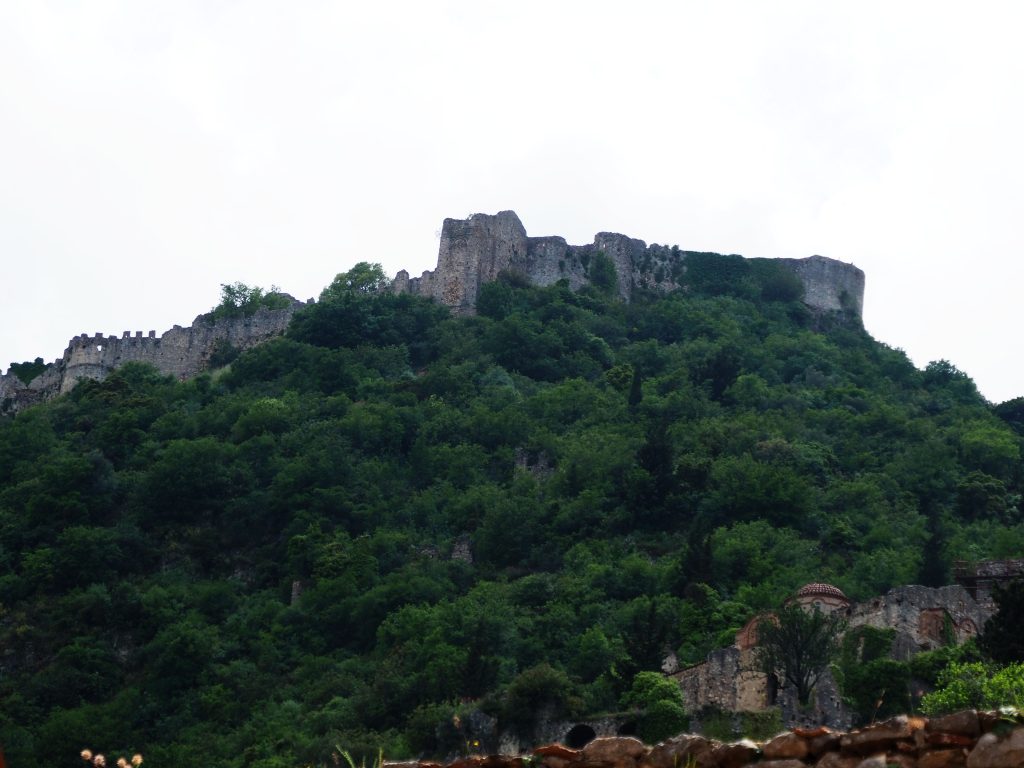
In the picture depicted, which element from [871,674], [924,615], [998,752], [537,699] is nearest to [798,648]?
[871,674]

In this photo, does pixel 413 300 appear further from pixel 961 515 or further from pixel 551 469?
pixel 961 515

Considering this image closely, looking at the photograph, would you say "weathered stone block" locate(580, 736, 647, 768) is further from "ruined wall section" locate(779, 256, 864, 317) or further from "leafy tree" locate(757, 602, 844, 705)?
"ruined wall section" locate(779, 256, 864, 317)

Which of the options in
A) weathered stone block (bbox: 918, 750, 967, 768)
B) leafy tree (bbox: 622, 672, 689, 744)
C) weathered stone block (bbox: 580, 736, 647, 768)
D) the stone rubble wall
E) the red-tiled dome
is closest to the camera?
the stone rubble wall

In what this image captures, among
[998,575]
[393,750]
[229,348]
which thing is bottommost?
[393,750]

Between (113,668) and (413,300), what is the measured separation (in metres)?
27.4

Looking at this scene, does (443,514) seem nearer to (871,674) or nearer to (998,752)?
(871,674)

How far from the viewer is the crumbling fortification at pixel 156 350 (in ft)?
238

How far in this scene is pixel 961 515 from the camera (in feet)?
170

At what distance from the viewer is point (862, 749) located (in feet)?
36.6

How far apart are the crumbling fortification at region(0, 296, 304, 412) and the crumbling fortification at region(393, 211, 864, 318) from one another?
5847mm

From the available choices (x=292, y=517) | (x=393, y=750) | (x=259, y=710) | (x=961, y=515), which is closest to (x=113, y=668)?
(x=259, y=710)

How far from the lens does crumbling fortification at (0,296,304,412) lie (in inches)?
2859

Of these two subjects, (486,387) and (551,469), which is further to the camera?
(486,387)

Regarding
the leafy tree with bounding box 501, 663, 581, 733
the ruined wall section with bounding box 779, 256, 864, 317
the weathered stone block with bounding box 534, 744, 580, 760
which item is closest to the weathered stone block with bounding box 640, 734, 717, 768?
the weathered stone block with bounding box 534, 744, 580, 760
